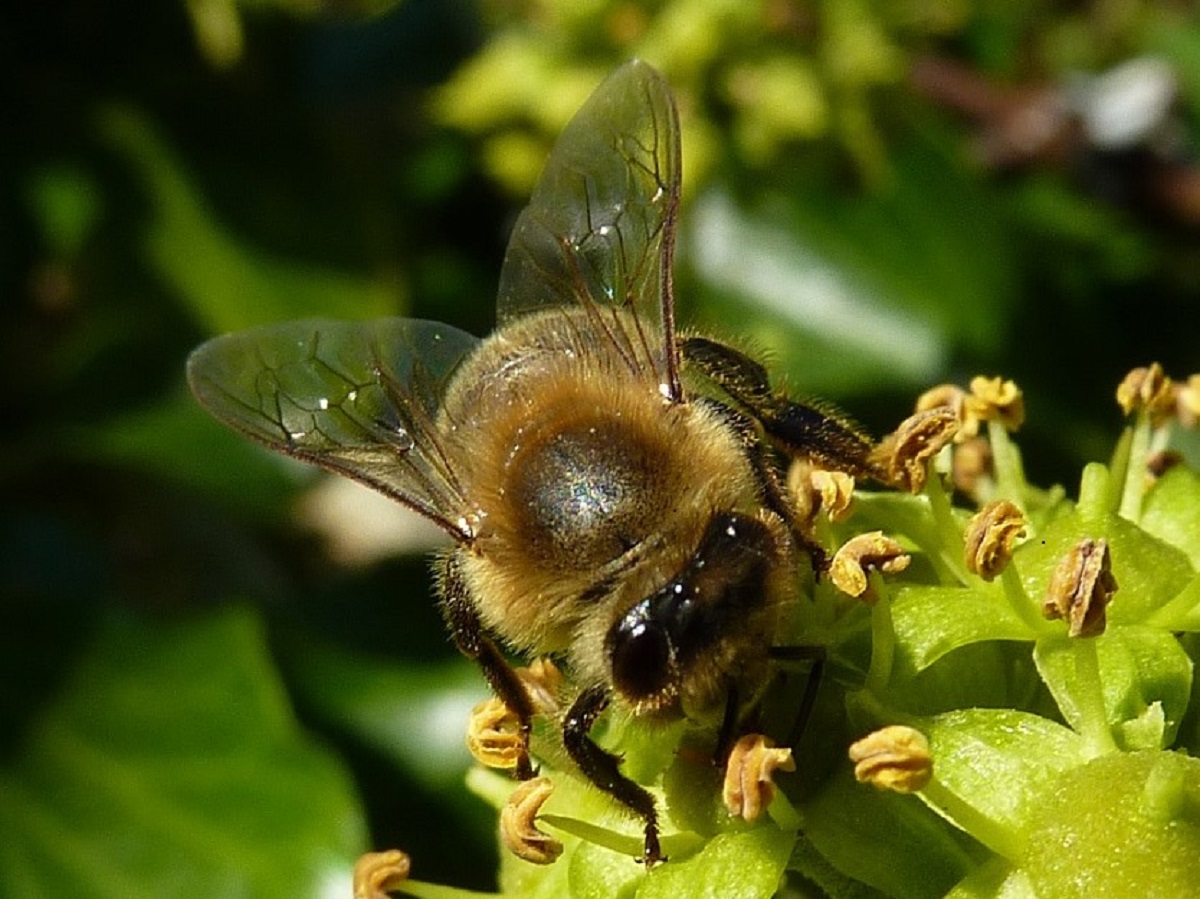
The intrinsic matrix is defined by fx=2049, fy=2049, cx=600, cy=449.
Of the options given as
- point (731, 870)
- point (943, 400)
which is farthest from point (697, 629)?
point (943, 400)

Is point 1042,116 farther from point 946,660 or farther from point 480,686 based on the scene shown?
point 946,660

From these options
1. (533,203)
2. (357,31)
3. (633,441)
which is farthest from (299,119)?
(633,441)

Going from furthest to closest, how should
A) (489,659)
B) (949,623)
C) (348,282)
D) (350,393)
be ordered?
(348,282), (350,393), (489,659), (949,623)

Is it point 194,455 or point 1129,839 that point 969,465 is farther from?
point 194,455

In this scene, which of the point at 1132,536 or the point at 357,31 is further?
Answer: the point at 357,31

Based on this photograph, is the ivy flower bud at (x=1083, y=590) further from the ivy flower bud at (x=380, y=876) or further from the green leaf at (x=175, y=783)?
the green leaf at (x=175, y=783)

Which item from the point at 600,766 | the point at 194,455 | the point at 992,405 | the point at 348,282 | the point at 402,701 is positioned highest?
the point at 992,405
